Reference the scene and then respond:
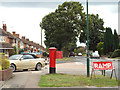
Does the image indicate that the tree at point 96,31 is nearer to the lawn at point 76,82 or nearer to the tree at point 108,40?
the tree at point 108,40

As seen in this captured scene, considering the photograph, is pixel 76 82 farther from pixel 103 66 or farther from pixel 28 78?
pixel 28 78

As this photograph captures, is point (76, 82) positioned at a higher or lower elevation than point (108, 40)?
lower

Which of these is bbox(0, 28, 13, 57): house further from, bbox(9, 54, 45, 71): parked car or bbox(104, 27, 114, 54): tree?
bbox(9, 54, 45, 71): parked car

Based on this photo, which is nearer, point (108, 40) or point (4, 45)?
point (4, 45)

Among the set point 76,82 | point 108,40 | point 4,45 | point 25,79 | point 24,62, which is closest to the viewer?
point 76,82

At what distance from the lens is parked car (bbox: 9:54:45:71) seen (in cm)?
1792

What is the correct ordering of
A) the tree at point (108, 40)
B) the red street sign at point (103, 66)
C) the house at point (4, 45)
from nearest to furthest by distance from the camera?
the red street sign at point (103, 66) < the house at point (4, 45) < the tree at point (108, 40)

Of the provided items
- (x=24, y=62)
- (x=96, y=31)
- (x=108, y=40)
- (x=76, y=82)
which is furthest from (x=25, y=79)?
(x=96, y=31)

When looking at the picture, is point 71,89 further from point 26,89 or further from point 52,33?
point 52,33

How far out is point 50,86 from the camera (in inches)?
383

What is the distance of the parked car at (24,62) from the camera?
1792cm

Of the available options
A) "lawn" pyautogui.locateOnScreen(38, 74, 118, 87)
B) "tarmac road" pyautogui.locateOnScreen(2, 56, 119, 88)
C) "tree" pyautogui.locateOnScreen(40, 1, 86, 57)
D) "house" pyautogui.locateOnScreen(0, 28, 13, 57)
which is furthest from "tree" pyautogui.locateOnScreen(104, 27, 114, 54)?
"lawn" pyautogui.locateOnScreen(38, 74, 118, 87)

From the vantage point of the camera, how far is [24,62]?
60.1 ft

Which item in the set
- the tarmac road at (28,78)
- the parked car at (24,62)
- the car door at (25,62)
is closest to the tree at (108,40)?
the tarmac road at (28,78)
